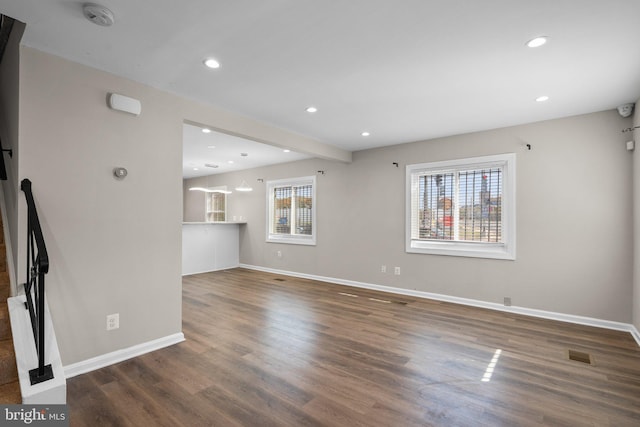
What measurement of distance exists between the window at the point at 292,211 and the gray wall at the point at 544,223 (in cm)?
131

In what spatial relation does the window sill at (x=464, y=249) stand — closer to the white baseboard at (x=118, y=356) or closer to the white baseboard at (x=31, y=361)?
the white baseboard at (x=118, y=356)

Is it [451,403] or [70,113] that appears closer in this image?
[451,403]

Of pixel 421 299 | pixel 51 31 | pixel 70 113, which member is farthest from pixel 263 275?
pixel 51 31

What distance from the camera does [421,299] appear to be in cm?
482

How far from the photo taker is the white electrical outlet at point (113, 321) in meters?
2.66

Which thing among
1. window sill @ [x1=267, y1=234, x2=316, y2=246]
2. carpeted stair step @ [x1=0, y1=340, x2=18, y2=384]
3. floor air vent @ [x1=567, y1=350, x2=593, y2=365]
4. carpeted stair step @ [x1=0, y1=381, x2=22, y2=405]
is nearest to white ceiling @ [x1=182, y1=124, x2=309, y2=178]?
window sill @ [x1=267, y1=234, x2=316, y2=246]

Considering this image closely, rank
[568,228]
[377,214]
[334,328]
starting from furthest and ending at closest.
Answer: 1. [377,214]
2. [568,228]
3. [334,328]

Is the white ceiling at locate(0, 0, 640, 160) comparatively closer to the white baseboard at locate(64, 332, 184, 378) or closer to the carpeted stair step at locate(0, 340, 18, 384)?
the carpeted stair step at locate(0, 340, 18, 384)

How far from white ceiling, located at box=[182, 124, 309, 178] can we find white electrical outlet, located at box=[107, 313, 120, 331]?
2.56 m

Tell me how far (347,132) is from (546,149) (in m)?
2.62

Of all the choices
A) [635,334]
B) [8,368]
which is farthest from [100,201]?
[635,334]

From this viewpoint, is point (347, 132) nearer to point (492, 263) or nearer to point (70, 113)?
point (492, 263)

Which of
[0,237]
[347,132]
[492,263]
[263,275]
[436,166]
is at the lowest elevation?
[263,275]

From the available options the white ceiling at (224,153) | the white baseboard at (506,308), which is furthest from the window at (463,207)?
the white ceiling at (224,153)
